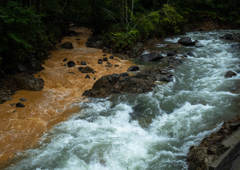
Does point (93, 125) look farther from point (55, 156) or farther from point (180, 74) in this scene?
point (180, 74)

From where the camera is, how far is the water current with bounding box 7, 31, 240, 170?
545 cm

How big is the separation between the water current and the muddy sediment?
1.69 ft

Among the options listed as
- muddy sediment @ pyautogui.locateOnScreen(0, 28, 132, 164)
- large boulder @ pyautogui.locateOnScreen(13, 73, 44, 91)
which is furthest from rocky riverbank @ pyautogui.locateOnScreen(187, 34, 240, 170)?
large boulder @ pyautogui.locateOnScreen(13, 73, 44, 91)

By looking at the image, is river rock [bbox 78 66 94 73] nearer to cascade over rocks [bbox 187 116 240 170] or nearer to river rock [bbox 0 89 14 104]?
river rock [bbox 0 89 14 104]

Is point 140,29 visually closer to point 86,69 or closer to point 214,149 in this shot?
point 86,69

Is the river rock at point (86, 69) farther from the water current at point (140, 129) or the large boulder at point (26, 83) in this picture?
the water current at point (140, 129)

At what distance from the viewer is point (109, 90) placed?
968 centimetres

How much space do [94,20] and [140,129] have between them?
49.1ft

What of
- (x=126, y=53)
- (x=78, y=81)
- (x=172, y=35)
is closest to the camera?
(x=78, y=81)

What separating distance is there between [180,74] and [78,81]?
5.69 m

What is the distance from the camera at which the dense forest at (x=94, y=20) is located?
9.13 metres

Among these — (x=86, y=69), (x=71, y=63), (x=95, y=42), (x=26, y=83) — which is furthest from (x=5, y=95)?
(x=95, y=42)

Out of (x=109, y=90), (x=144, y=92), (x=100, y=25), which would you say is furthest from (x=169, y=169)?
(x=100, y=25)

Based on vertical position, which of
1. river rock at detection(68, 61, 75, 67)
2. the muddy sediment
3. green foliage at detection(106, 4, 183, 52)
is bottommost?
the muddy sediment
